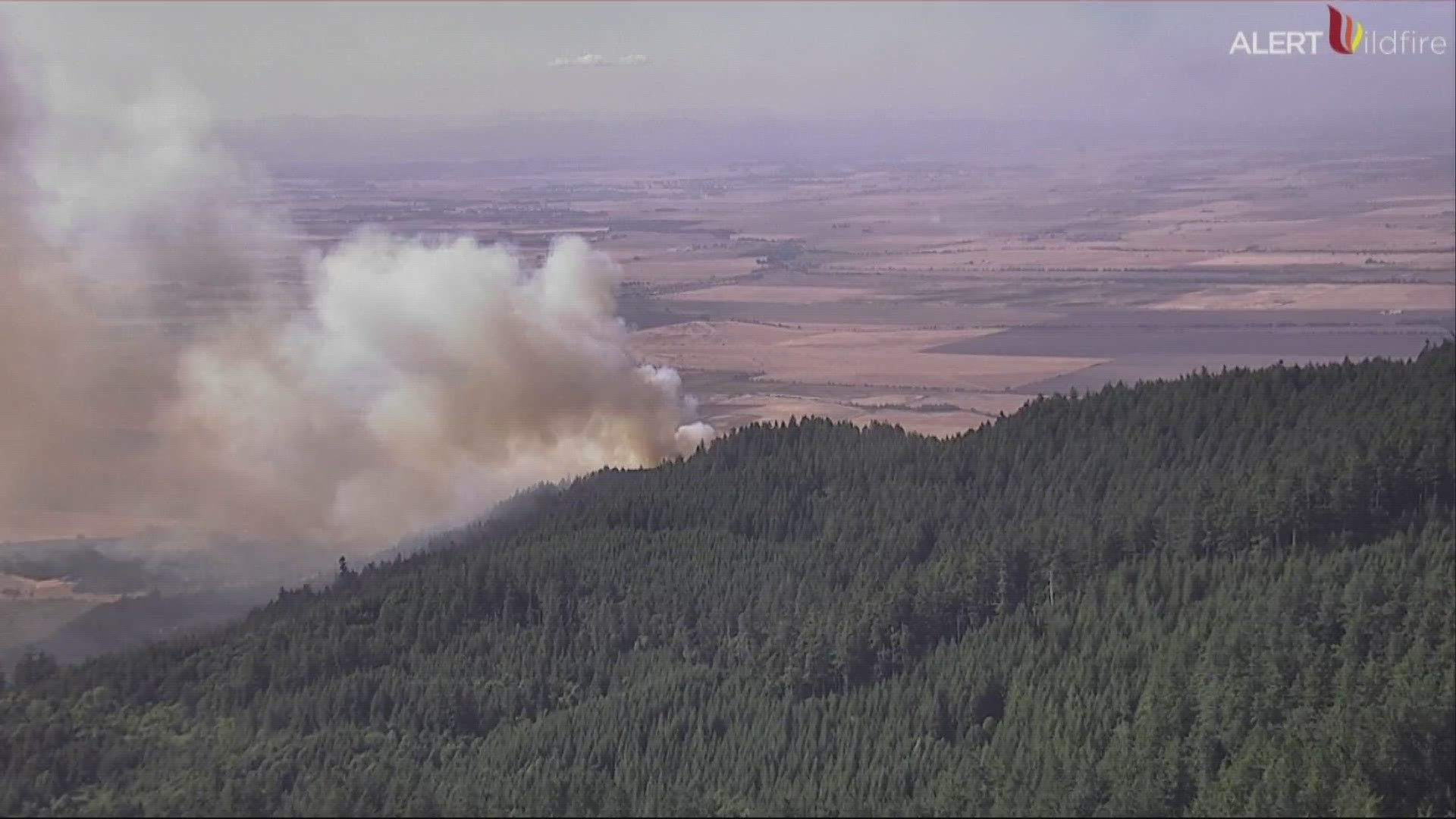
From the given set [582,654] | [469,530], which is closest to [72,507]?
[469,530]

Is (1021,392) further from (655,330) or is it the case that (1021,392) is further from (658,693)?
(658,693)

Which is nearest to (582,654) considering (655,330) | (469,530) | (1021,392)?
(469,530)

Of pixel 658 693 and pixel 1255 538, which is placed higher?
pixel 1255 538

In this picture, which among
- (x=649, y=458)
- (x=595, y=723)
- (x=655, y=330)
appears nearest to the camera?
(x=595, y=723)

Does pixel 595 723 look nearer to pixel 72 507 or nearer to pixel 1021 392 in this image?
pixel 72 507

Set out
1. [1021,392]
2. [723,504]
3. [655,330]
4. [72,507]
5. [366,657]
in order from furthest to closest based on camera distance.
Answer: [655,330] → [1021,392] → [72,507] → [723,504] → [366,657]

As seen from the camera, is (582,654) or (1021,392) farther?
(1021,392)
